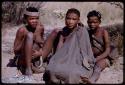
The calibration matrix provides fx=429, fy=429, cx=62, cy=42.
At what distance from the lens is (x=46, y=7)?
11953mm

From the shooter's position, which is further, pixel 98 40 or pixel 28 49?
pixel 98 40

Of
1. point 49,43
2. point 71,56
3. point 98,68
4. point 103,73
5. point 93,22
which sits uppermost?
point 93,22

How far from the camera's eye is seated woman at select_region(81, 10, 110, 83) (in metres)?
6.45

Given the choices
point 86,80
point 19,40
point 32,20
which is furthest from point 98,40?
point 19,40

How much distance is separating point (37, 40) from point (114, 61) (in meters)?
1.27

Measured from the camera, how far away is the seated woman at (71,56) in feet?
19.0

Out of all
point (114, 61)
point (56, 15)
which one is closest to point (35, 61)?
point (114, 61)

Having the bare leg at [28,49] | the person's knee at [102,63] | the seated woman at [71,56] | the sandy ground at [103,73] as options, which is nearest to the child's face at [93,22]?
the seated woman at [71,56]

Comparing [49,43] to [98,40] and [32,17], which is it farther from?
[98,40]

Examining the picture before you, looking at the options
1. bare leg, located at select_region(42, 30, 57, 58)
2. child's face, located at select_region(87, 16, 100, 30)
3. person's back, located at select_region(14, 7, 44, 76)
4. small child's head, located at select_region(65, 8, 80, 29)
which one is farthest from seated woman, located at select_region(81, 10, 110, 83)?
person's back, located at select_region(14, 7, 44, 76)

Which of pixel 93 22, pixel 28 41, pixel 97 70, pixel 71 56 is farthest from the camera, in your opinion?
pixel 93 22

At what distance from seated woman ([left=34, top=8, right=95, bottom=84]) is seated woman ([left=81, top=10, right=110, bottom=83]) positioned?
321 mm

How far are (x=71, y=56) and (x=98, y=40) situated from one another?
738 mm

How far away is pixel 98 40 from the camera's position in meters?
6.59
